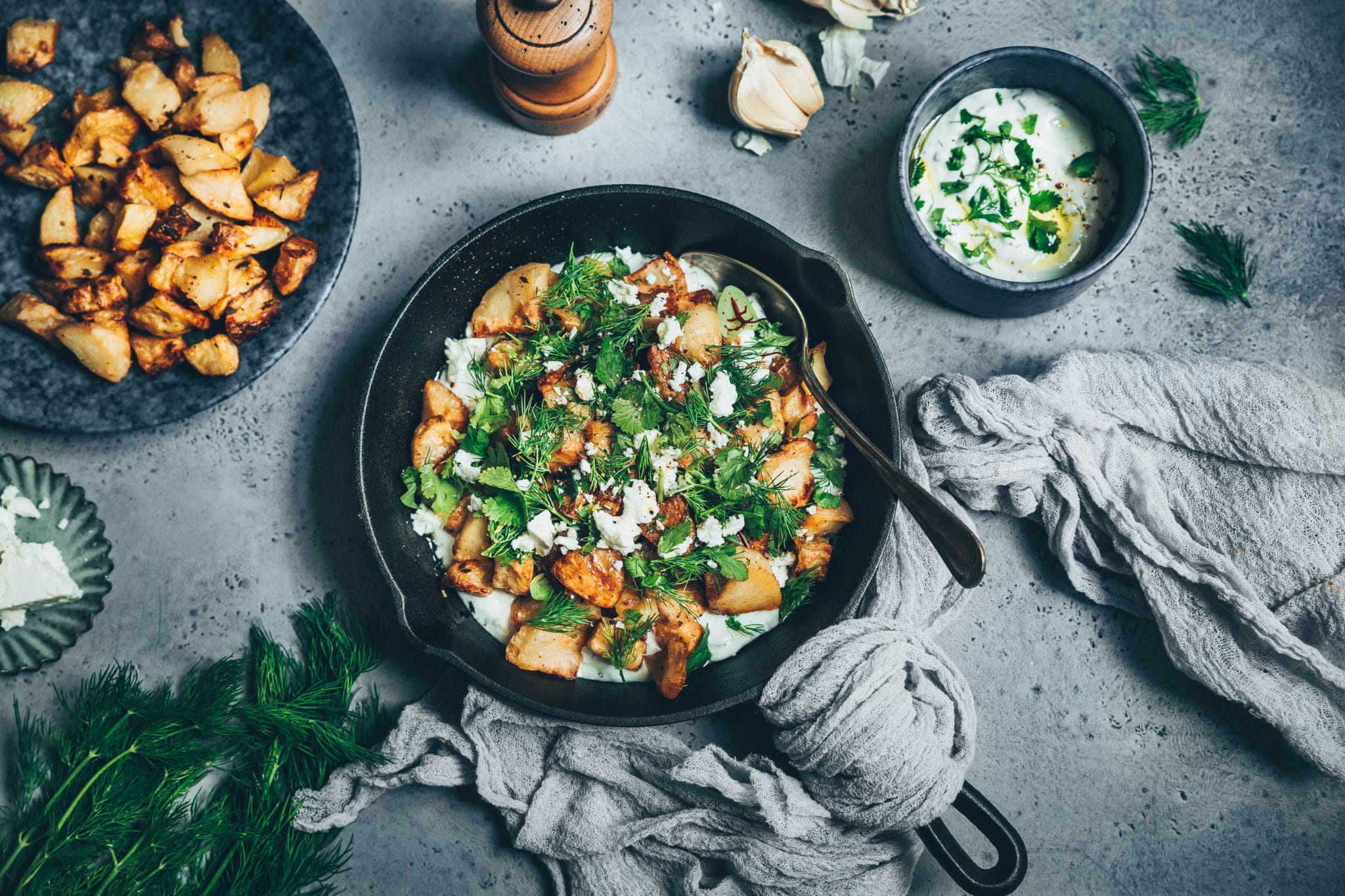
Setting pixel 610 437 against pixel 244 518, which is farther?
pixel 244 518

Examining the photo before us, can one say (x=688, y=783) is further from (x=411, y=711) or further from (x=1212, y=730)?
(x=1212, y=730)

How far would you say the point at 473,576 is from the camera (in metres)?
1.95

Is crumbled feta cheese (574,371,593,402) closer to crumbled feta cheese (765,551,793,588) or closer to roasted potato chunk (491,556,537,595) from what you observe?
roasted potato chunk (491,556,537,595)

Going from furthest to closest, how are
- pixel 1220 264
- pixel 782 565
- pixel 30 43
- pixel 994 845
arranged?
pixel 1220 264 < pixel 30 43 < pixel 782 565 < pixel 994 845

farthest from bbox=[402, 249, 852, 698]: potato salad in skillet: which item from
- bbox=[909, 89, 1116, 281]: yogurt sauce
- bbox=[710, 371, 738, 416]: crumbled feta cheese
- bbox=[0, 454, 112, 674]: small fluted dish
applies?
bbox=[0, 454, 112, 674]: small fluted dish

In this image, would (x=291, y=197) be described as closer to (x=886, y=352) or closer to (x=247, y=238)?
(x=247, y=238)

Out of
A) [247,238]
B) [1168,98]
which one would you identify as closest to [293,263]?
[247,238]

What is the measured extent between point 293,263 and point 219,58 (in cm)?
59

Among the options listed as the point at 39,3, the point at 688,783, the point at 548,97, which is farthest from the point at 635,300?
the point at 39,3

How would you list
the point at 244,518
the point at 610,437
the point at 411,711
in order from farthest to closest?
the point at 244,518 → the point at 411,711 → the point at 610,437

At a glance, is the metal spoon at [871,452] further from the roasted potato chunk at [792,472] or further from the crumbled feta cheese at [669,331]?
the crumbled feta cheese at [669,331]

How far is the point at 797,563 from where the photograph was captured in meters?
1.97

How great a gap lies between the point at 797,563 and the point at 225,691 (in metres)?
1.45

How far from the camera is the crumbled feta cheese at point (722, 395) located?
1.85 m
